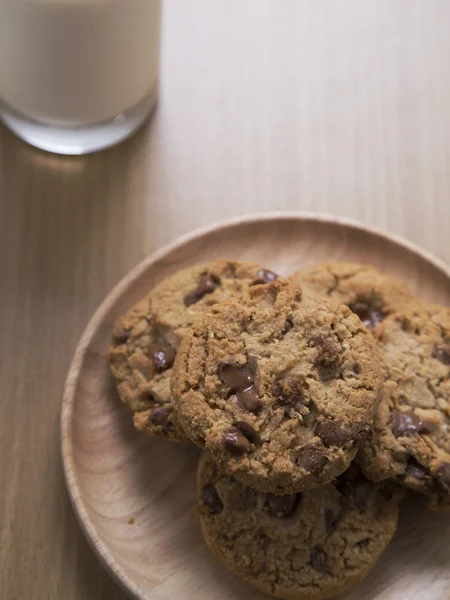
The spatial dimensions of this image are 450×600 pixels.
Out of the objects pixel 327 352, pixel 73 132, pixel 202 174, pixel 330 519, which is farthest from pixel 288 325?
pixel 73 132

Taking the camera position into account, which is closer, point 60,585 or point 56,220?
point 60,585

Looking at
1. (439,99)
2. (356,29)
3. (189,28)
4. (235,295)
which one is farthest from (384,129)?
(235,295)

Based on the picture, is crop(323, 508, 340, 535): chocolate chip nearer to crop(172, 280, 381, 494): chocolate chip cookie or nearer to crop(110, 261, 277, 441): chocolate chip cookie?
crop(172, 280, 381, 494): chocolate chip cookie

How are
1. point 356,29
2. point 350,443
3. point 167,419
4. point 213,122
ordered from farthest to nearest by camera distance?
point 356,29 → point 213,122 → point 167,419 → point 350,443

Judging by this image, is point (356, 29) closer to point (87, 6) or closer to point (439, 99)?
point (439, 99)

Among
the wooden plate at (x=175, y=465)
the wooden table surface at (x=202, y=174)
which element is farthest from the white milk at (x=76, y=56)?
the wooden plate at (x=175, y=465)

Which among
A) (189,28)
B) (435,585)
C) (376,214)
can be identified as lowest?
(435,585)

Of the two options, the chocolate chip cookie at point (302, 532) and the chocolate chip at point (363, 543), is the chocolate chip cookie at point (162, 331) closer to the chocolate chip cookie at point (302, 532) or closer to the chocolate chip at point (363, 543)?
the chocolate chip cookie at point (302, 532)

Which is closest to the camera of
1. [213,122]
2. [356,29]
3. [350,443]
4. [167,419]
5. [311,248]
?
[350,443]
